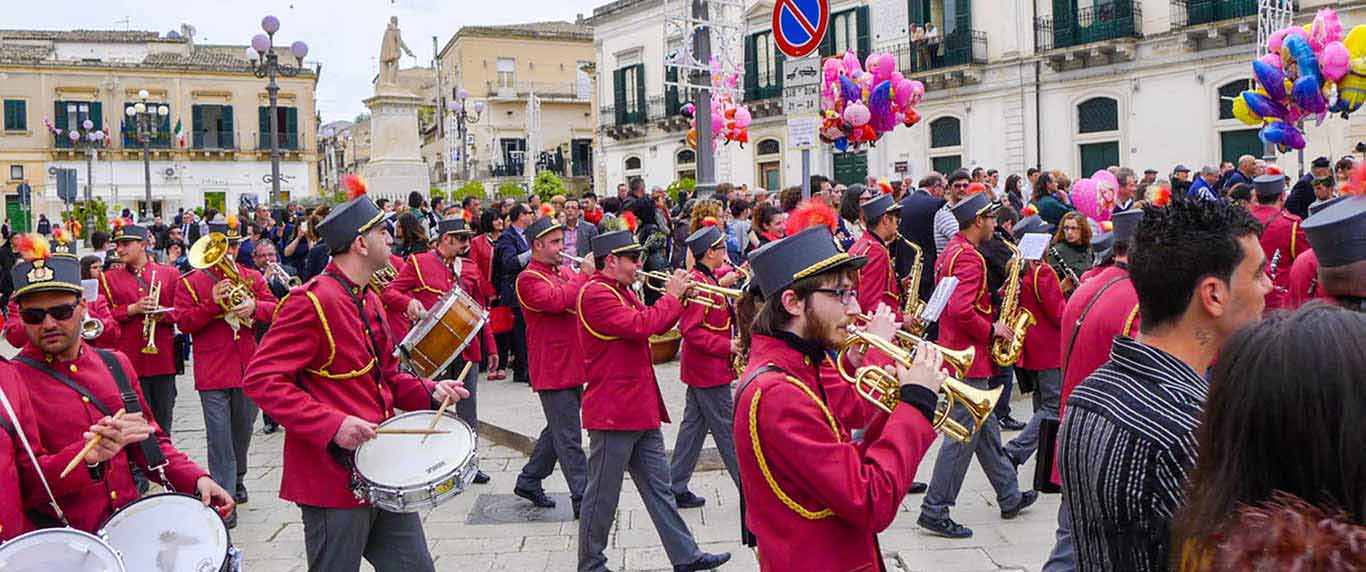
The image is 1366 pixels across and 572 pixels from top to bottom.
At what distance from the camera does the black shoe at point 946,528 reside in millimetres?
6672

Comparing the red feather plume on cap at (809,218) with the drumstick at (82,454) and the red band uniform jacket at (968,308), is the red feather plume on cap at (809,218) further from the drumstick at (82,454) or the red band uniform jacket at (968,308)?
the red band uniform jacket at (968,308)

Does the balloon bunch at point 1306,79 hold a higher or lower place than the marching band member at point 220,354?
higher

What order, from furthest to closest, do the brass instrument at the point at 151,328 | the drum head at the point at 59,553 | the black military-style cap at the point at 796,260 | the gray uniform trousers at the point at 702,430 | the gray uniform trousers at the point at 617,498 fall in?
1. the brass instrument at the point at 151,328
2. the gray uniform trousers at the point at 702,430
3. the gray uniform trousers at the point at 617,498
4. the black military-style cap at the point at 796,260
5. the drum head at the point at 59,553

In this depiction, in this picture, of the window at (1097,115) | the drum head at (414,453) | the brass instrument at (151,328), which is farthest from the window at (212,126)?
the drum head at (414,453)

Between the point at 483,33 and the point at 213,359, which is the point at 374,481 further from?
the point at 483,33

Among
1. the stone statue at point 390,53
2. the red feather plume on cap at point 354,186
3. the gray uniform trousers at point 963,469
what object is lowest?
the gray uniform trousers at point 963,469

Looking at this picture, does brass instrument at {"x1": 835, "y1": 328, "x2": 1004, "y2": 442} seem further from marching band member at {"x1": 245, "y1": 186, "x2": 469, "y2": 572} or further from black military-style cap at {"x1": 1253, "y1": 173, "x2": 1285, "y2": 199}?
black military-style cap at {"x1": 1253, "y1": 173, "x2": 1285, "y2": 199}

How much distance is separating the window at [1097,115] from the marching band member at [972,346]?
19.6 metres

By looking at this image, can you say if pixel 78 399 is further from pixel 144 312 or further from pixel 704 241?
pixel 144 312

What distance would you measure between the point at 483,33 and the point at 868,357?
61791 millimetres

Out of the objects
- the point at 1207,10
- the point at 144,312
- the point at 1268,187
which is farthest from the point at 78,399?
the point at 1207,10

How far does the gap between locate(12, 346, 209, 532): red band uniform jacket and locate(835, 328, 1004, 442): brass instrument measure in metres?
2.67

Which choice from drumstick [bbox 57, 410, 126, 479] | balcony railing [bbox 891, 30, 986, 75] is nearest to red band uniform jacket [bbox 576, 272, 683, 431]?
drumstick [bbox 57, 410, 126, 479]

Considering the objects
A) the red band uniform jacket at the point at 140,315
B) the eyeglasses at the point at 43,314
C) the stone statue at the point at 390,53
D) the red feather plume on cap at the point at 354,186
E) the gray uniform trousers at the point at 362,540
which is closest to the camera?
the eyeglasses at the point at 43,314
